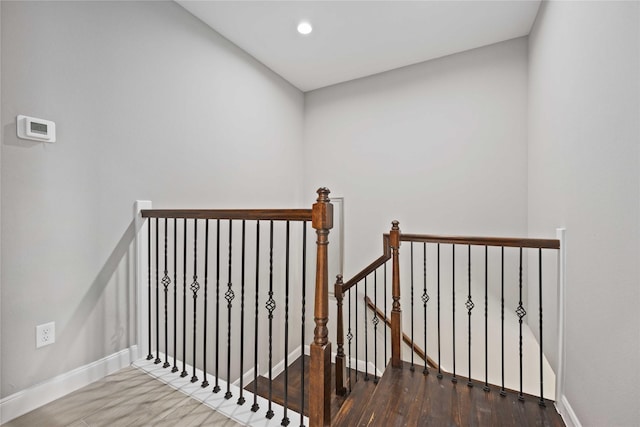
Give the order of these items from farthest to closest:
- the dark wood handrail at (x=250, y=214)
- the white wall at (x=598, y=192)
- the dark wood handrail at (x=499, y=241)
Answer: the dark wood handrail at (x=499, y=241), the dark wood handrail at (x=250, y=214), the white wall at (x=598, y=192)

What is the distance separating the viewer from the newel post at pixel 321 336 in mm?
1207

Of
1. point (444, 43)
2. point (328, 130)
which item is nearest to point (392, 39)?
point (444, 43)

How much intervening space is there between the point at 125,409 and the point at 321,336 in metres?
1.19

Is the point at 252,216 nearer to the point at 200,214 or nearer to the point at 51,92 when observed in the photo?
the point at 200,214

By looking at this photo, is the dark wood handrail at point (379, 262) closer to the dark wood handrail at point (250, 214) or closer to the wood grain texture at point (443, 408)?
the wood grain texture at point (443, 408)

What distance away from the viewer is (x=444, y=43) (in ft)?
9.82

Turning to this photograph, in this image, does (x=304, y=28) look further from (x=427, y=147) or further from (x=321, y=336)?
(x=321, y=336)

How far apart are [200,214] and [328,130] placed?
274cm

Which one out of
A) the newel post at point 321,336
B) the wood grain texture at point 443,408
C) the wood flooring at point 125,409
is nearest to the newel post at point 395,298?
the wood grain texture at point 443,408

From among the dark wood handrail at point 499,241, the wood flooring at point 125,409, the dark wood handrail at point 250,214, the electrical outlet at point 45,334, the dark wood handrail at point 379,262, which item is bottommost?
the wood flooring at point 125,409

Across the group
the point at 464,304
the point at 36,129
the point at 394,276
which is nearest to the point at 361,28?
the point at 394,276

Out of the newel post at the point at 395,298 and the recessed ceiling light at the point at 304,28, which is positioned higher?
the recessed ceiling light at the point at 304,28

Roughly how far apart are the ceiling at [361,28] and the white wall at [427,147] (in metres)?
0.29

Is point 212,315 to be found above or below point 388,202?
below
